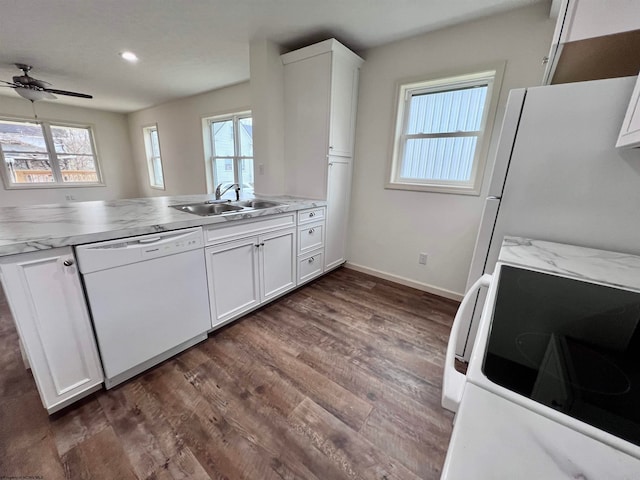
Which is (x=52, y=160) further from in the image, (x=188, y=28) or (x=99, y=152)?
(x=188, y=28)

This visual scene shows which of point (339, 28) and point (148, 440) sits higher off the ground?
point (339, 28)

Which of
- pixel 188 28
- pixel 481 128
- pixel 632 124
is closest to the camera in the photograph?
pixel 632 124

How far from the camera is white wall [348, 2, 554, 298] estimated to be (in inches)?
75.2

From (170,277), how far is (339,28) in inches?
96.6

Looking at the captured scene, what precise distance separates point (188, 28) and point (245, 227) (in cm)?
201

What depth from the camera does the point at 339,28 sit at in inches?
86.4

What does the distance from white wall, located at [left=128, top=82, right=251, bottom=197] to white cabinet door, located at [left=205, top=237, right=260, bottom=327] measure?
282 cm

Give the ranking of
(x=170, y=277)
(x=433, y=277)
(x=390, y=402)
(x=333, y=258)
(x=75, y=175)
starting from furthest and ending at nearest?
(x=75, y=175)
(x=333, y=258)
(x=433, y=277)
(x=170, y=277)
(x=390, y=402)

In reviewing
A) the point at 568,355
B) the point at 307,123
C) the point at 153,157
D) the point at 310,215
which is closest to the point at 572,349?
the point at 568,355

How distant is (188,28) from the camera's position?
7.52 feet

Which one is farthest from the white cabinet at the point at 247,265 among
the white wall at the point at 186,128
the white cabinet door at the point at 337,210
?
the white wall at the point at 186,128

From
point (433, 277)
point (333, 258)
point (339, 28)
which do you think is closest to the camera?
point (339, 28)

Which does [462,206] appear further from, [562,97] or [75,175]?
[75,175]

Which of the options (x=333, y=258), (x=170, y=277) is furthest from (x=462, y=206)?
(x=170, y=277)
